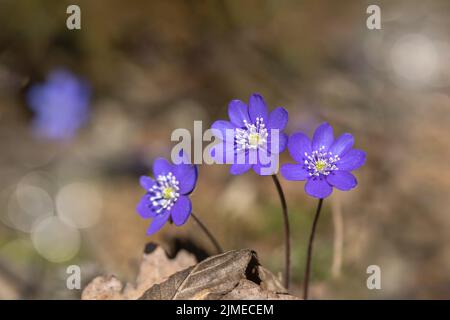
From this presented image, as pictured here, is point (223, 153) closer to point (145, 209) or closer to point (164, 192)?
point (164, 192)

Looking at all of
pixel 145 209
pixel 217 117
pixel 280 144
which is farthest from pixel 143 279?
pixel 217 117

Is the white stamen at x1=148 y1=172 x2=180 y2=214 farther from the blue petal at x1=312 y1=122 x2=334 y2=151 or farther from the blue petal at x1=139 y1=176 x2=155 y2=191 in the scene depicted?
the blue petal at x1=312 y1=122 x2=334 y2=151

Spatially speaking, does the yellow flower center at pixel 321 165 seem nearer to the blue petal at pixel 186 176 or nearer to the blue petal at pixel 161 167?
the blue petal at pixel 186 176

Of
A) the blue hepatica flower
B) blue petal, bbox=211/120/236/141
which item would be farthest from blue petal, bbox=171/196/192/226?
the blue hepatica flower

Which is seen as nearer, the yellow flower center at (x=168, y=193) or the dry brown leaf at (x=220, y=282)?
the dry brown leaf at (x=220, y=282)

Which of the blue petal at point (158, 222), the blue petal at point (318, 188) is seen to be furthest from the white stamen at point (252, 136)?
the blue petal at point (158, 222)

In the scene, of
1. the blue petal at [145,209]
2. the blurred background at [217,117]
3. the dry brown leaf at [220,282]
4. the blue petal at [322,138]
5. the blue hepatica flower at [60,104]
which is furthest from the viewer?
the blue hepatica flower at [60,104]

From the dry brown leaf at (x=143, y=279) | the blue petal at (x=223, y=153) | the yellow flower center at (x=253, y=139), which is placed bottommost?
the dry brown leaf at (x=143, y=279)
